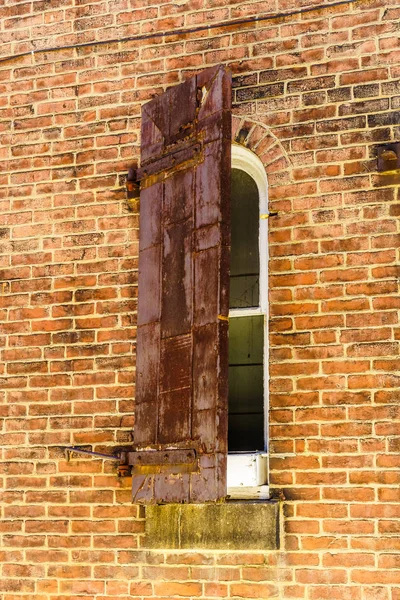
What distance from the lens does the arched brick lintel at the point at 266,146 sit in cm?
487

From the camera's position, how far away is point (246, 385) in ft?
16.1

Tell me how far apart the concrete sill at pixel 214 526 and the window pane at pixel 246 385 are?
385mm

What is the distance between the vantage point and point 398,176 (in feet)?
15.3

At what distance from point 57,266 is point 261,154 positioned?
128cm

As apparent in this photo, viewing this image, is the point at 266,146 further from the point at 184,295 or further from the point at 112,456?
the point at 112,456

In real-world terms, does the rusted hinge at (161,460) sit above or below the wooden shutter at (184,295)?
below

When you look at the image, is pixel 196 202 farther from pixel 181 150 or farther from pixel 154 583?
pixel 154 583

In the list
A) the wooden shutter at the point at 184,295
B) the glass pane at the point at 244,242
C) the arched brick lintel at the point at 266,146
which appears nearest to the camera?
the wooden shutter at the point at 184,295

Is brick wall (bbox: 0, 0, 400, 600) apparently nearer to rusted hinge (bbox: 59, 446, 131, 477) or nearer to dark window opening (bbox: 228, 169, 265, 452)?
rusted hinge (bbox: 59, 446, 131, 477)

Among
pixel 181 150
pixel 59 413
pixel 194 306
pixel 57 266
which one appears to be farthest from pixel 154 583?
pixel 181 150

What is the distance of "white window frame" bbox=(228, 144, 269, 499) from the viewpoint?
4629mm

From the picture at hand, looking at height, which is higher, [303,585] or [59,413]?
[59,413]

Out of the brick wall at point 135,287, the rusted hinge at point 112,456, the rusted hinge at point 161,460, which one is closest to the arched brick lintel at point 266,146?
the brick wall at point 135,287

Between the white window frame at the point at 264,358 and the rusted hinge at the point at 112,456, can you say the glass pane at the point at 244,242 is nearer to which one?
the white window frame at the point at 264,358
